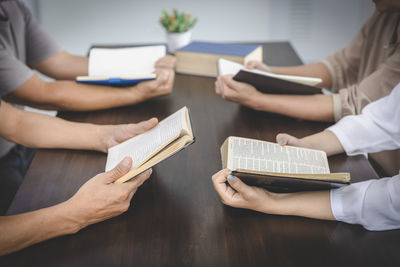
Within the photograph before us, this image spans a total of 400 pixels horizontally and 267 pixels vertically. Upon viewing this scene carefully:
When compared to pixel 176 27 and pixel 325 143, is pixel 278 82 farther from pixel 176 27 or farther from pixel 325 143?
pixel 176 27

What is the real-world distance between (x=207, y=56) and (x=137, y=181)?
91 centimetres

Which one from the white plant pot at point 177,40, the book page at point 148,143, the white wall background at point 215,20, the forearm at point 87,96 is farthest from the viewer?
the white wall background at point 215,20

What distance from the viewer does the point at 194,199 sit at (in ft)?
2.81

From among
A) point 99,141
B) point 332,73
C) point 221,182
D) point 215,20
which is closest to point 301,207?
point 221,182

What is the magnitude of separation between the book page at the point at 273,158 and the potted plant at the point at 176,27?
0.97 metres

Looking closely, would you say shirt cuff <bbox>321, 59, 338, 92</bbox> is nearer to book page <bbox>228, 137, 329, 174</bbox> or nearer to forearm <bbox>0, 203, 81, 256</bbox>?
book page <bbox>228, 137, 329, 174</bbox>

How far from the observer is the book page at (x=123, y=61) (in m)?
1.40

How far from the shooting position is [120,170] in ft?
2.64

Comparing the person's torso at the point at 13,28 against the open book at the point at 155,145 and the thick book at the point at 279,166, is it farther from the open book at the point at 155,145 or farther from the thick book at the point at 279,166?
the thick book at the point at 279,166

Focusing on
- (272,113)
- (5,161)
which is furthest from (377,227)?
(5,161)

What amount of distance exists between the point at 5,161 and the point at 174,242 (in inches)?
37.8

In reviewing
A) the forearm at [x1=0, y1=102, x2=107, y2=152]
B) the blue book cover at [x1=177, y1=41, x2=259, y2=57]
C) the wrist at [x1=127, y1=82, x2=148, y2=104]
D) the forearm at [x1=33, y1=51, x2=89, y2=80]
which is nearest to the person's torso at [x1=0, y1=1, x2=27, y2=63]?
the forearm at [x1=33, y1=51, x2=89, y2=80]

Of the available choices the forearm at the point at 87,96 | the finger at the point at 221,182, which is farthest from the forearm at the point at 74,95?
the finger at the point at 221,182

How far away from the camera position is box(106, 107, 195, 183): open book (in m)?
0.77
